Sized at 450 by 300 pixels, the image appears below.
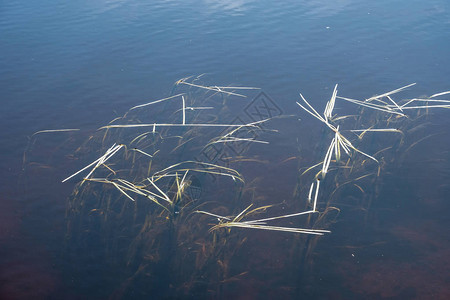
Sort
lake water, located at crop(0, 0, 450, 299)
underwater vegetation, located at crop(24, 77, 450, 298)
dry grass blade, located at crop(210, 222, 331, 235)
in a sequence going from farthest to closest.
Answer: dry grass blade, located at crop(210, 222, 331, 235)
underwater vegetation, located at crop(24, 77, 450, 298)
lake water, located at crop(0, 0, 450, 299)

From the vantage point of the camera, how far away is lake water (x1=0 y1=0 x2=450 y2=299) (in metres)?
2.94

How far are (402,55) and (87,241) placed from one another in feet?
17.0

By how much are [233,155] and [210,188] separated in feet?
1.83

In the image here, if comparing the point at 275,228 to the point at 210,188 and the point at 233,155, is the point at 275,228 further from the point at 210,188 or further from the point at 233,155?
the point at 233,155

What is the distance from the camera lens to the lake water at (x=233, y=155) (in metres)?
2.94

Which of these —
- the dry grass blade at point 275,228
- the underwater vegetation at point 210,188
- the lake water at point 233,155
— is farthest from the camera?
the dry grass blade at point 275,228

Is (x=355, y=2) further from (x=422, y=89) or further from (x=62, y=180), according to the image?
(x=62, y=180)

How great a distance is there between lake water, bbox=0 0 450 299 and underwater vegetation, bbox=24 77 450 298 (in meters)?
0.02

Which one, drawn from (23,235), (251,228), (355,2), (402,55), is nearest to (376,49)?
(402,55)

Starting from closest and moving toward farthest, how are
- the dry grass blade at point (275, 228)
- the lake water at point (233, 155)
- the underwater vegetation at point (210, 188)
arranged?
the lake water at point (233, 155), the underwater vegetation at point (210, 188), the dry grass blade at point (275, 228)

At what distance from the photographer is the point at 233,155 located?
411 cm

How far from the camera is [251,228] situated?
3311mm

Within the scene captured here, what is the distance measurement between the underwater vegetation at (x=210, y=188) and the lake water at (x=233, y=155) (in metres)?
0.02

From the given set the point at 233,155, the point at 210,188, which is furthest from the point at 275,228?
the point at 233,155
